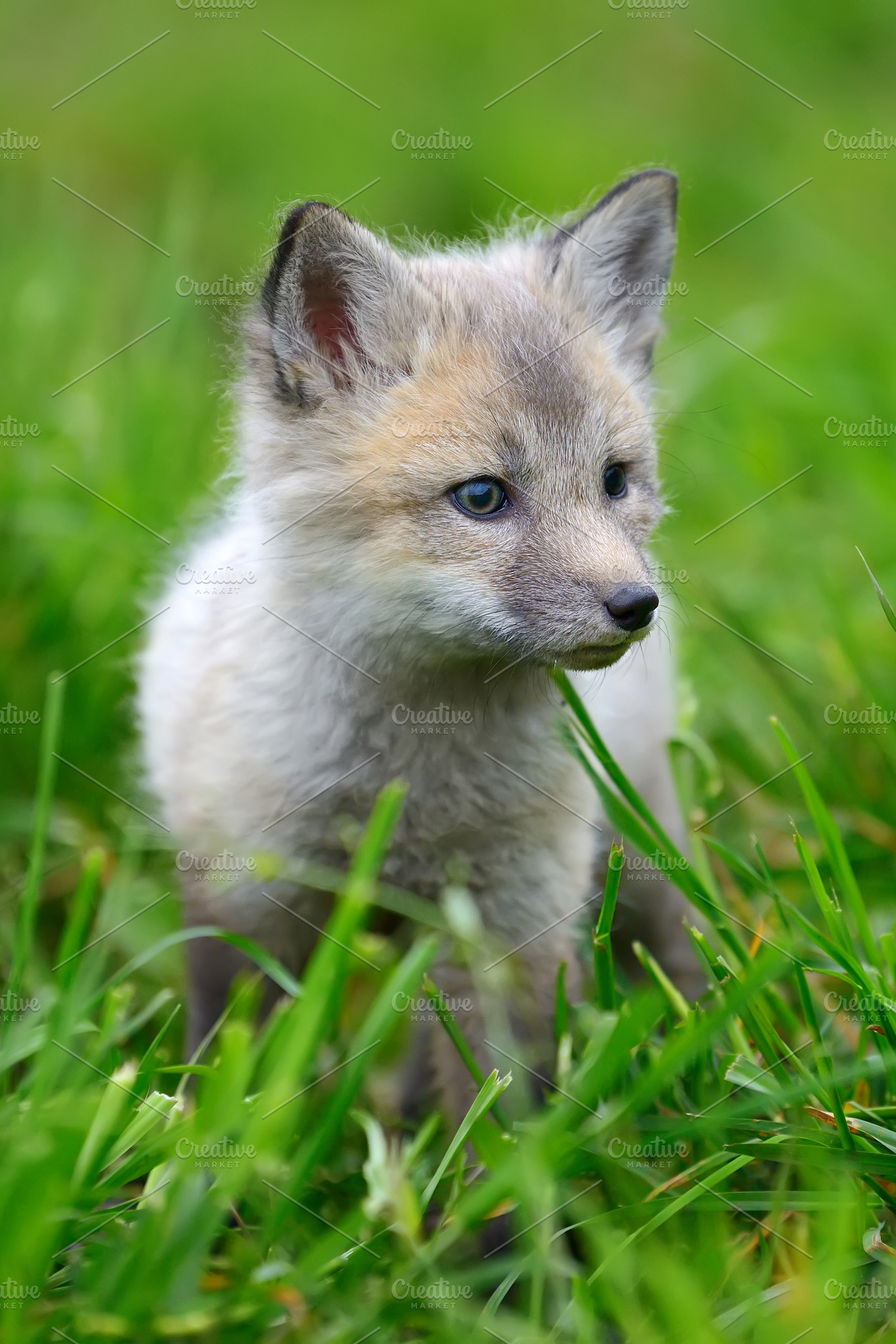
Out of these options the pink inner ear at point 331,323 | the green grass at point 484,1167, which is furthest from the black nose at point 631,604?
the pink inner ear at point 331,323

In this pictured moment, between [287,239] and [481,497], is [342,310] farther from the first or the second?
[481,497]

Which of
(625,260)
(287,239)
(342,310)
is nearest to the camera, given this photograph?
(287,239)

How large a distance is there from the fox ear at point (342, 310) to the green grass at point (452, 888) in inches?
13.7

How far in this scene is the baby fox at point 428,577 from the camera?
3160 millimetres

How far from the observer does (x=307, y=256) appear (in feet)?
10.8

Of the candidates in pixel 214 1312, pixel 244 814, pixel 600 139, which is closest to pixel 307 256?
pixel 244 814

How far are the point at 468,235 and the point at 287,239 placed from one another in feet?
5.72

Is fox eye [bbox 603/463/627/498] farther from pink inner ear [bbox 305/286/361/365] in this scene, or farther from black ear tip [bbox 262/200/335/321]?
black ear tip [bbox 262/200/335/321]

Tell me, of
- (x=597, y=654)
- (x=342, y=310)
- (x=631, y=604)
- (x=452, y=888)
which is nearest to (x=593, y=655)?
(x=597, y=654)

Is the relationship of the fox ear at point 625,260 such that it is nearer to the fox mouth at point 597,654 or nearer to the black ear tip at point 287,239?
the black ear tip at point 287,239

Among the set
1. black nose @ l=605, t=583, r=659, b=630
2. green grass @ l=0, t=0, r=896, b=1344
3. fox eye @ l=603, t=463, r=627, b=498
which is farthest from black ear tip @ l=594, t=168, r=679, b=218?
black nose @ l=605, t=583, r=659, b=630

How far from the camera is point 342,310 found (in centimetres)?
344

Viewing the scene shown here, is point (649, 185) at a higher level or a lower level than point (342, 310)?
higher

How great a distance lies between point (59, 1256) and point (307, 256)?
2.31m
